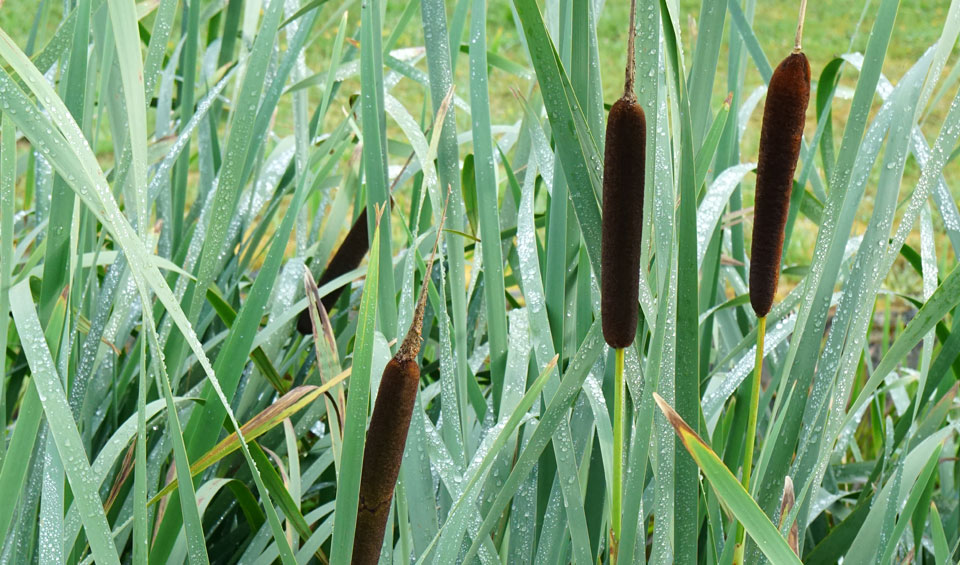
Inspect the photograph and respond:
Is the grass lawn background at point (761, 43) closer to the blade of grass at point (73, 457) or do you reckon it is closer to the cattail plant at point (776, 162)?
the cattail plant at point (776, 162)

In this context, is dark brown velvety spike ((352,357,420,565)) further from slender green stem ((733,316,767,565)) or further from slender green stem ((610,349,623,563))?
slender green stem ((733,316,767,565))

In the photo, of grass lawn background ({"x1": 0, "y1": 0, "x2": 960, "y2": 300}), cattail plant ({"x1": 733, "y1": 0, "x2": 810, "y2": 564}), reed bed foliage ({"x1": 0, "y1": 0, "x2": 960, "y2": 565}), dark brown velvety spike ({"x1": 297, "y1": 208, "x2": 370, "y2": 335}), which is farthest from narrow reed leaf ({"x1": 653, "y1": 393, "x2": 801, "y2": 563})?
grass lawn background ({"x1": 0, "y1": 0, "x2": 960, "y2": 300})

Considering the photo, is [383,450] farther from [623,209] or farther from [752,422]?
[752,422]

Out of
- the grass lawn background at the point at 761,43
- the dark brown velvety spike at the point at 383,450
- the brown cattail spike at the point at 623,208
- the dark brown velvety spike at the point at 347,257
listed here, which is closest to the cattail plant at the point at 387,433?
the dark brown velvety spike at the point at 383,450

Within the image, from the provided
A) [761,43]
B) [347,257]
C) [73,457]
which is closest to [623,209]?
[73,457]

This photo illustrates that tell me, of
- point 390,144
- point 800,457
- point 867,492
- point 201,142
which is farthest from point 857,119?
point 201,142

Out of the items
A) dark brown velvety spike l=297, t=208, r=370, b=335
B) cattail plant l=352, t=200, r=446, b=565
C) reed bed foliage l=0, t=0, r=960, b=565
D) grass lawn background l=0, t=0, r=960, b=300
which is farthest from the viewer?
grass lawn background l=0, t=0, r=960, b=300
